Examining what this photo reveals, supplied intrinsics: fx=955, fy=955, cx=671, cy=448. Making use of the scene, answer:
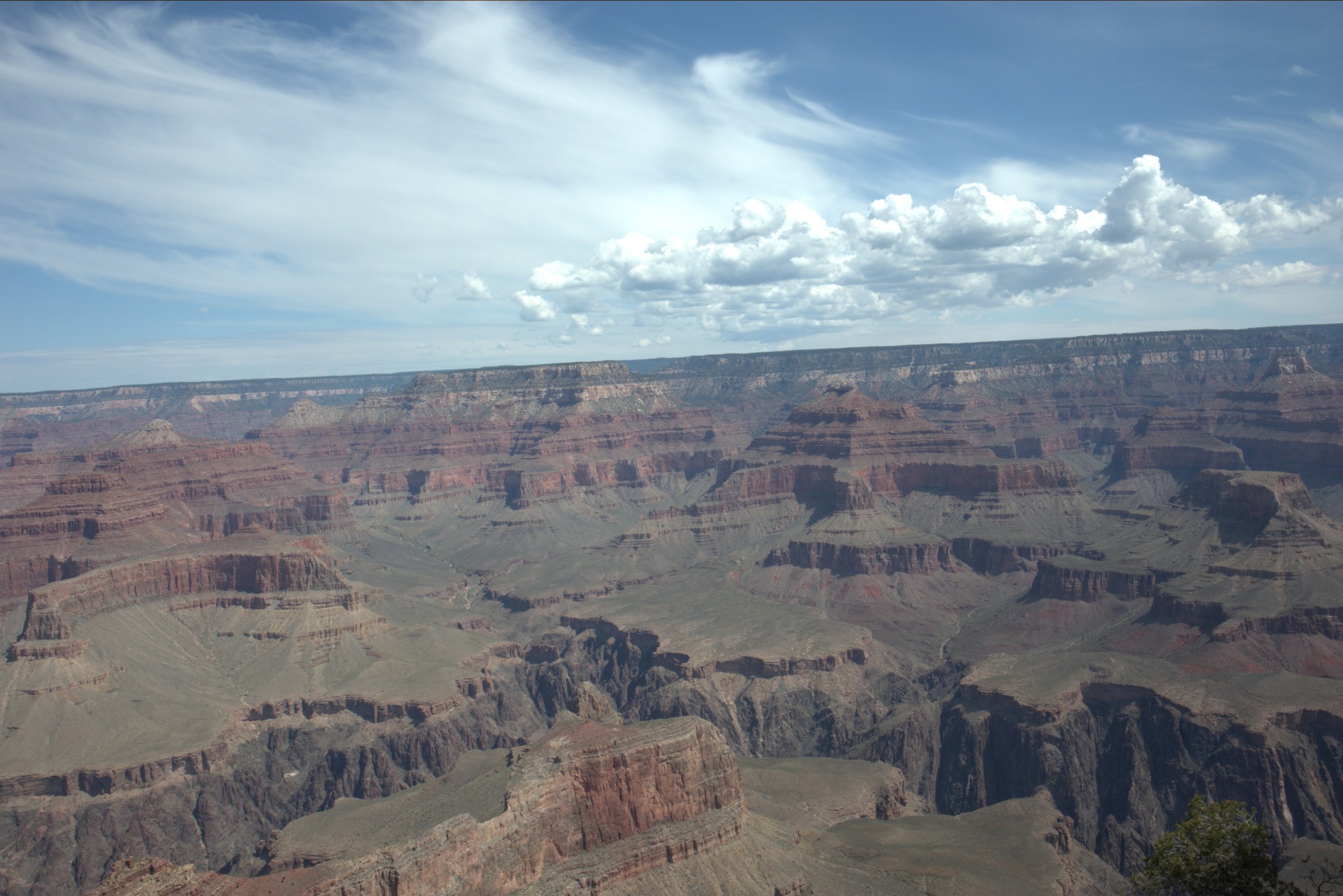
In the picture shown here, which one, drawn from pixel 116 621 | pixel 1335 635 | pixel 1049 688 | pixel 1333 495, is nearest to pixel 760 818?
pixel 1049 688

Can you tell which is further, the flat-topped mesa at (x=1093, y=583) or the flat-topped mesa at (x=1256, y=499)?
the flat-topped mesa at (x=1093, y=583)

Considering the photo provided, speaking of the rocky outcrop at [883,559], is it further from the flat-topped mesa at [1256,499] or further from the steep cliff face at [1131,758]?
the steep cliff face at [1131,758]

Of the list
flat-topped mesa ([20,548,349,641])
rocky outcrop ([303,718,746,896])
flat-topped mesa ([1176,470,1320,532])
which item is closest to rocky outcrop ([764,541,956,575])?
flat-topped mesa ([1176,470,1320,532])

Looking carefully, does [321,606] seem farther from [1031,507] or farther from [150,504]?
[1031,507]

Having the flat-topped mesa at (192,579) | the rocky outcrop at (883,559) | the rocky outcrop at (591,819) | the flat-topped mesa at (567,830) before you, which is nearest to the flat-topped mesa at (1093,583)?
the rocky outcrop at (883,559)

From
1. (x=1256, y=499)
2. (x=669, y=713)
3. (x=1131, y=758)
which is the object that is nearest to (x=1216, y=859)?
(x=1131, y=758)

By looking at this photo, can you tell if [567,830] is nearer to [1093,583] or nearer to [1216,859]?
[1216,859]

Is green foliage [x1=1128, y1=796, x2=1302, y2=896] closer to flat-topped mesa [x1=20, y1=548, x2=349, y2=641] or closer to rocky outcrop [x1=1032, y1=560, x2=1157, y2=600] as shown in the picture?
rocky outcrop [x1=1032, y1=560, x2=1157, y2=600]
